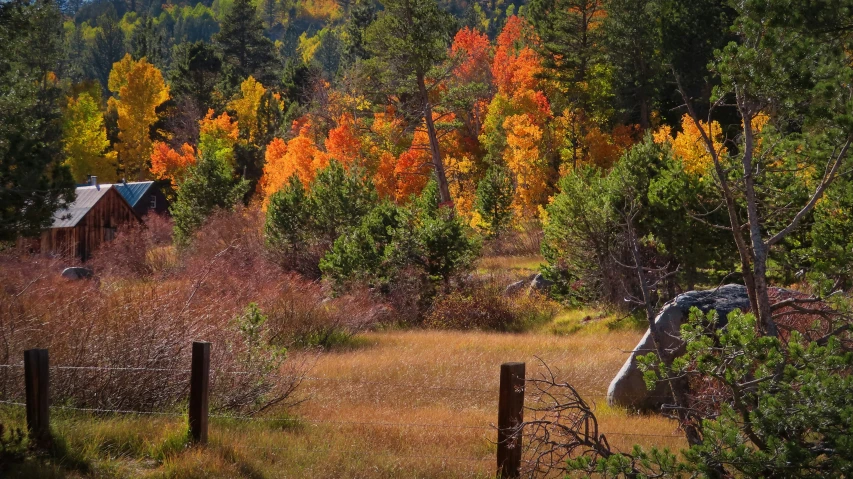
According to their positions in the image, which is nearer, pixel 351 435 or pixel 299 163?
pixel 351 435

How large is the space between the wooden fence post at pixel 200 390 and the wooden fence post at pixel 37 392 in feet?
4.00

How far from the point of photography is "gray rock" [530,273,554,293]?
1078 inches

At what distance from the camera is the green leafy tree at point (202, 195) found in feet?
138

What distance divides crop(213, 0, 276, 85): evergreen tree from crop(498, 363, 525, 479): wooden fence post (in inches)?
2911

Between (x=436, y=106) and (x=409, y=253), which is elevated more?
(x=436, y=106)

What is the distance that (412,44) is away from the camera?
110 ft

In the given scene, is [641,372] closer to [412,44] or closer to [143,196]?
[412,44]

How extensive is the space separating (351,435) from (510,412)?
2.55 metres

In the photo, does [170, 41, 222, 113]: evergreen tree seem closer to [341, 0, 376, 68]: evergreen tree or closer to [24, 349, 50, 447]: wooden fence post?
[341, 0, 376, 68]: evergreen tree

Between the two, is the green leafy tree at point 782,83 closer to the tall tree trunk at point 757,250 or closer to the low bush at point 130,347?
the tall tree trunk at point 757,250

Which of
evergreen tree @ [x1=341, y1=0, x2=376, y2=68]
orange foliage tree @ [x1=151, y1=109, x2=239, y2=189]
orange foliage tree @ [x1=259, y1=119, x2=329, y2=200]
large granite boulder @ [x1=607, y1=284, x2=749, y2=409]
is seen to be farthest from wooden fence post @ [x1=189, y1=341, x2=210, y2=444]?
evergreen tree @ [x1=341, y1=0, x2=376, y2=68]

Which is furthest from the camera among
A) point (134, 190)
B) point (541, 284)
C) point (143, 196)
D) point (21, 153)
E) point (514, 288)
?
point (134, 190)

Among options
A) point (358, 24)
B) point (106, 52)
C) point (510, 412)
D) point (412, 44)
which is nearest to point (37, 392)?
point (510, 412)

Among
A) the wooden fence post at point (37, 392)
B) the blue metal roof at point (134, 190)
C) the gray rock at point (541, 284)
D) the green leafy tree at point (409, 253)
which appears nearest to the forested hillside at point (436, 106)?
the blue metal roof at point (134, 190)
